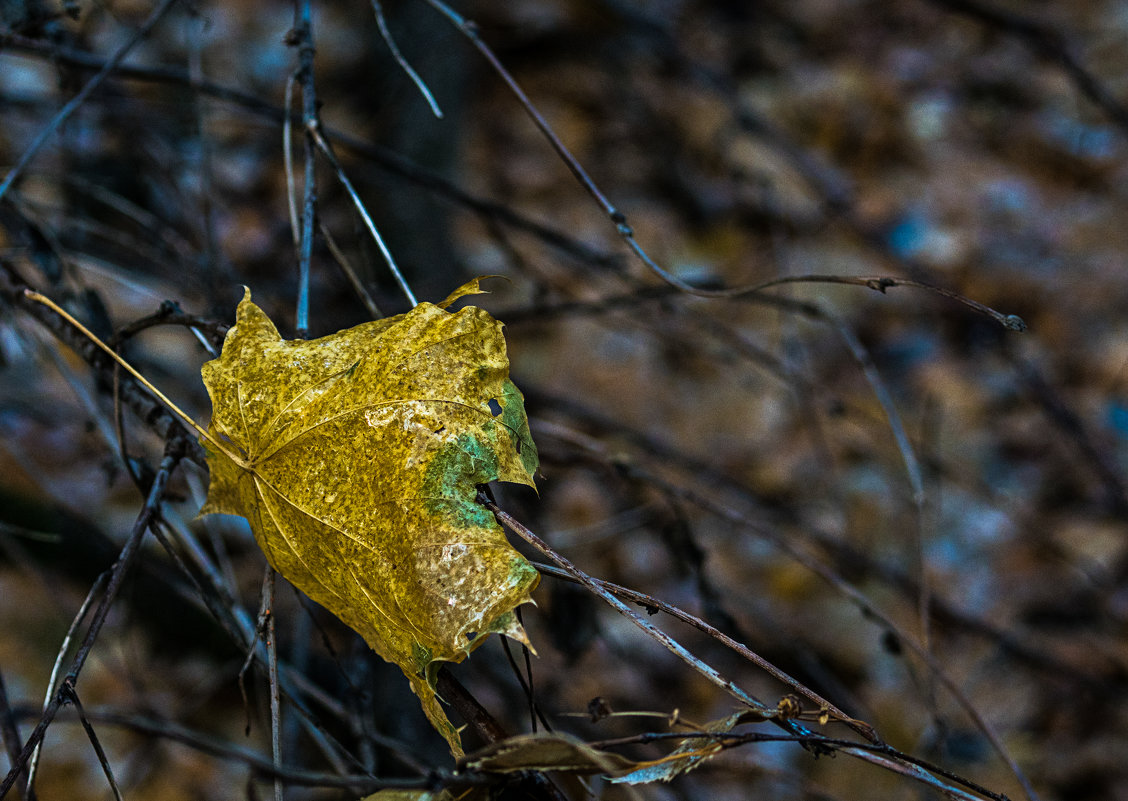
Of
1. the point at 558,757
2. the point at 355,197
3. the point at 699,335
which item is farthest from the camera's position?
the point at 699,335

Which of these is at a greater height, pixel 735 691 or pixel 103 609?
pixel 103 609

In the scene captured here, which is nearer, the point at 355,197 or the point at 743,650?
the point at 743,650

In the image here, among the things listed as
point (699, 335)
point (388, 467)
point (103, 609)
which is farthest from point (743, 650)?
point (699, 335)

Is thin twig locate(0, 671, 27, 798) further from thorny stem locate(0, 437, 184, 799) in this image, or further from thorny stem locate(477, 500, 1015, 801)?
thorny stem locate(477, 500, 1015, 801)

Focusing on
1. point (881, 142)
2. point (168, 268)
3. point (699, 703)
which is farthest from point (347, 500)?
point (881, 142)

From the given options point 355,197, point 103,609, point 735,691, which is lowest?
point 735,691

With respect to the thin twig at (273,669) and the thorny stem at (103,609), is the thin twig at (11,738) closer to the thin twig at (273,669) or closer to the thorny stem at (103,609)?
the thorny stem at (103,609)

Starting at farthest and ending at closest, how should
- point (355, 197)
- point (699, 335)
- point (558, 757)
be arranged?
1. point (699, 335)
2. point (355, 197)
3. point (558, 757)

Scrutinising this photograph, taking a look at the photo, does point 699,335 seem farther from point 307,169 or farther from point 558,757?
point 558,757
